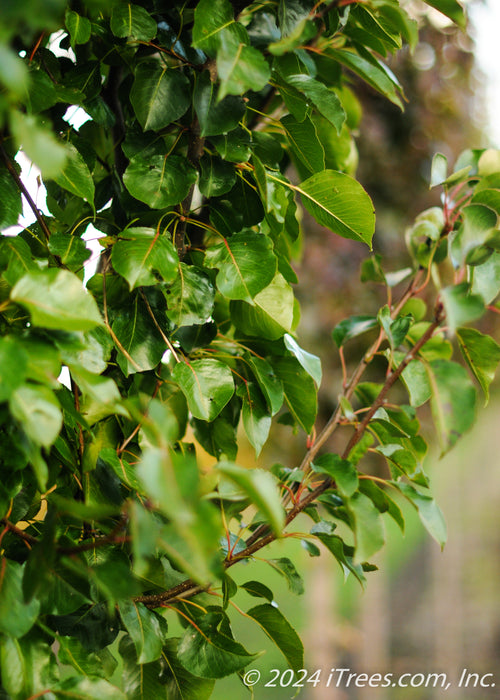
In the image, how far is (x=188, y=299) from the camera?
0.57 metres

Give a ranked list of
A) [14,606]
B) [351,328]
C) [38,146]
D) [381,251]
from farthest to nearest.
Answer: [381,251], [351,328], [14,606], [38,146]

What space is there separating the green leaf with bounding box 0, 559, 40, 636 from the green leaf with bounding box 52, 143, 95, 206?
0.32 m

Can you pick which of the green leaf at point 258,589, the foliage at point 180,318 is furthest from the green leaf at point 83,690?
the green leaf at point 258,589

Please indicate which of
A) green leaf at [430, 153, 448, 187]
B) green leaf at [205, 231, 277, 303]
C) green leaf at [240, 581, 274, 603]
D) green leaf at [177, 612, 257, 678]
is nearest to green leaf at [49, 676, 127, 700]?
green leaf at [177, 612, 257, 678]

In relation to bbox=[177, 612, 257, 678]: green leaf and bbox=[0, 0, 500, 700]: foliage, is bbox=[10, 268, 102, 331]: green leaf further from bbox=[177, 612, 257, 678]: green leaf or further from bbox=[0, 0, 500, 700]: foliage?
bbox=[177, 612, 257, 678]: green leaf

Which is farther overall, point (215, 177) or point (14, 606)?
point (215, 177)

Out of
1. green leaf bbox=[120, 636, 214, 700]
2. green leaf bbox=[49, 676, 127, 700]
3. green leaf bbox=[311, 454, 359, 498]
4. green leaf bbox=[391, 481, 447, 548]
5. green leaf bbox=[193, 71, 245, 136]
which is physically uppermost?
green leaf bbox=[193, 71, 245, 136]

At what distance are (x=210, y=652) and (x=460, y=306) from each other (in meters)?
0.41

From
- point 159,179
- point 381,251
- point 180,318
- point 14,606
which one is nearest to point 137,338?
point 180,318

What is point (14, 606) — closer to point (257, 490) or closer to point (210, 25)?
point (257, 490)

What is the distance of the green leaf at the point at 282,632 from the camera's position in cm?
62

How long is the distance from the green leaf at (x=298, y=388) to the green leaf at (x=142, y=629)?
25 centimetres

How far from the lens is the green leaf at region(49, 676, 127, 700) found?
0.45 m

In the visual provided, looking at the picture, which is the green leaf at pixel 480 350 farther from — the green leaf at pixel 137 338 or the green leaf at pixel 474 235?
the green leaf at pixel 137 338
